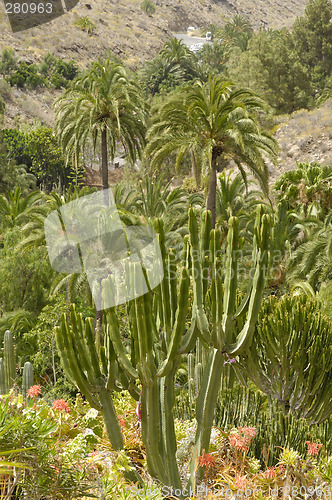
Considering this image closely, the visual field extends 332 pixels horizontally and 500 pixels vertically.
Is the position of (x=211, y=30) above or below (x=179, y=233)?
above

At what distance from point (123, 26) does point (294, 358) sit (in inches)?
2680

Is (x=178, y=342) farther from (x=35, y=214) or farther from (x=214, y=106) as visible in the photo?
(x=35, y=214)

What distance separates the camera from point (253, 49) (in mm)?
32688

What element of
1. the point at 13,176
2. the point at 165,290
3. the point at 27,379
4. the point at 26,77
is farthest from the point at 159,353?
the point at 26,77

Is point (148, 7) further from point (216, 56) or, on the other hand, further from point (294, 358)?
point (294, 358)

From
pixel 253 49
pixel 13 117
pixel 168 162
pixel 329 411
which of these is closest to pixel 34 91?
pixel 13 117

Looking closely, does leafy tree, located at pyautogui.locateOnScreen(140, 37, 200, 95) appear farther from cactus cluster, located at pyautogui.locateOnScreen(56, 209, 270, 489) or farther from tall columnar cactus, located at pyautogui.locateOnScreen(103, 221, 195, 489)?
tall columnar cactus, located at pyautogui.locateOnScreen(103, 221, 195, 489)

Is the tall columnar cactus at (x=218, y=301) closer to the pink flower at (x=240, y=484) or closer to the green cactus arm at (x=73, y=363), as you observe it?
the pink flower at (x=240, y=484)

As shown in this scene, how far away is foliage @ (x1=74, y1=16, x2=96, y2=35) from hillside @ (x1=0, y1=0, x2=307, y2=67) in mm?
529

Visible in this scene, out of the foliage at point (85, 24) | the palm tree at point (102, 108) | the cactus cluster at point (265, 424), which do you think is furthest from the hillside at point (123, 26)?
the cactus cluster at point (265, 424)

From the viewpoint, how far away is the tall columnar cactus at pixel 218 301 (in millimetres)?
3801

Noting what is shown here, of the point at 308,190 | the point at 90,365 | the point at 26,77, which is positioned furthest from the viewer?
the point at 26,77

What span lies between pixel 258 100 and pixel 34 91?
4049cm

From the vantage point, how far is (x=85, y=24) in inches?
2319
